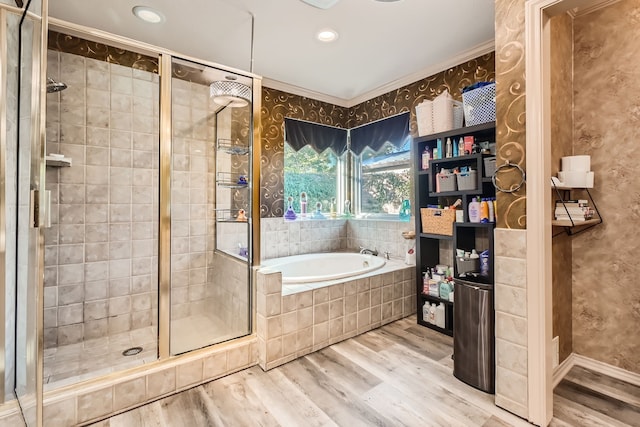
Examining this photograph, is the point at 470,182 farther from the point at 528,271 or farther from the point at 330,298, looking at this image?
the point at 330,298

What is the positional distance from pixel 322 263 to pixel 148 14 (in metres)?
2.71

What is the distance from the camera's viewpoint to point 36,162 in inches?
43.9

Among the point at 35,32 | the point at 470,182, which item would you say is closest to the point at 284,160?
the point at 470,182

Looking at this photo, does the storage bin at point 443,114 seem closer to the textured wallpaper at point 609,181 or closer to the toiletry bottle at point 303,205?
the textured wallpaper at point 609,181

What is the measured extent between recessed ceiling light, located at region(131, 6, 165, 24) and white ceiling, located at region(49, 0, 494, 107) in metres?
0.05

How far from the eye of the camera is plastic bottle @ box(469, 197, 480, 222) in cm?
230

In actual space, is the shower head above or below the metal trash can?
above

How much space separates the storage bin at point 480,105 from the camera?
2242 millimetres

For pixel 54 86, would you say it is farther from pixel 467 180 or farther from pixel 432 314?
pixel 432 314

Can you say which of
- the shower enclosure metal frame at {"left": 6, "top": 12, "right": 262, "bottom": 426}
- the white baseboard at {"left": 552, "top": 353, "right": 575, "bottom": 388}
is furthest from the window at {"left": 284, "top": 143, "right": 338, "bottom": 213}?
the white baseboard at {"left": 552, "top": 353, "right": 575, "bottom": 388}

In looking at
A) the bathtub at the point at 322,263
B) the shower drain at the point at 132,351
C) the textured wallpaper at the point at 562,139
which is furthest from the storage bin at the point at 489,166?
the shower drain at the point at 132,351

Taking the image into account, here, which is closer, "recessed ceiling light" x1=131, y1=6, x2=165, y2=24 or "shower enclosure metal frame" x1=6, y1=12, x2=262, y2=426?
"shower enclosure metal frame" x1=6, y1=12, x2=262, y2=426

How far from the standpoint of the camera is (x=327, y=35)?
7.98 feet

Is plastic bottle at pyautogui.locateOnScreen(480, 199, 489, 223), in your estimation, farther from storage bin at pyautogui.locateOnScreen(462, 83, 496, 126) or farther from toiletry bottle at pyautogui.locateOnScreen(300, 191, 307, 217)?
toiletry bottle at pyautogui.locateOnScreen(300, 191, 307, 217)
